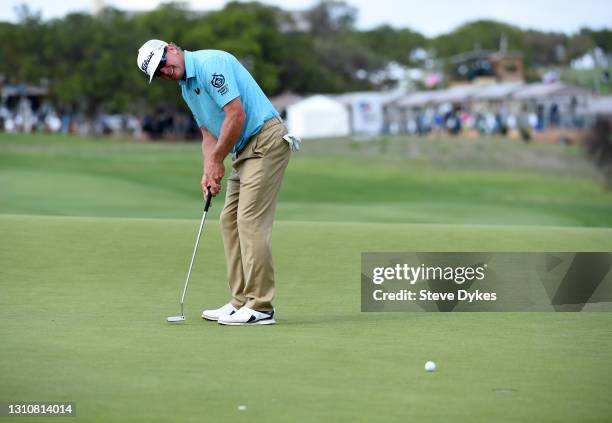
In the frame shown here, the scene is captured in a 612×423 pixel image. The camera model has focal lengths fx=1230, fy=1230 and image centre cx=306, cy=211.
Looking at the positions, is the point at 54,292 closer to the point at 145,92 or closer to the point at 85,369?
the point at 85,369

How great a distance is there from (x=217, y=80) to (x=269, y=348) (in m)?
2.07

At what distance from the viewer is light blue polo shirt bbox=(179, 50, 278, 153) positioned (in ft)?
27.7

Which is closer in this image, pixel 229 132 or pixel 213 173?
pixel 229 132

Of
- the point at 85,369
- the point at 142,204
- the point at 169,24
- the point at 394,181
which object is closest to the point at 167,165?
the point at 394,181

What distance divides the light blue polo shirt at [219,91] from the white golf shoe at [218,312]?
1134 mm

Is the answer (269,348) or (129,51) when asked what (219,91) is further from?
(129,51)

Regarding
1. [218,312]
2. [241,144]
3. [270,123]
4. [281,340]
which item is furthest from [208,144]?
[281,340]

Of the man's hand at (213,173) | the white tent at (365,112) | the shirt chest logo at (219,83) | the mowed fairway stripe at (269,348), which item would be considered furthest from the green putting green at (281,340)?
the white tent at (365,112)

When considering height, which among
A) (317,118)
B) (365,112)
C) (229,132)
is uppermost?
(229,132)

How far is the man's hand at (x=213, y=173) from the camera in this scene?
28.7 feet

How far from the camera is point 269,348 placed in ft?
24.1

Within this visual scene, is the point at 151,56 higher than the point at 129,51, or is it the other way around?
the point at 151,56

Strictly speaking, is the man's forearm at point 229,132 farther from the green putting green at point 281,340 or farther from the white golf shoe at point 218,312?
the green putting green at point 281,340

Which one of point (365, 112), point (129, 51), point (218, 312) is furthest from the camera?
point (365, 112)
